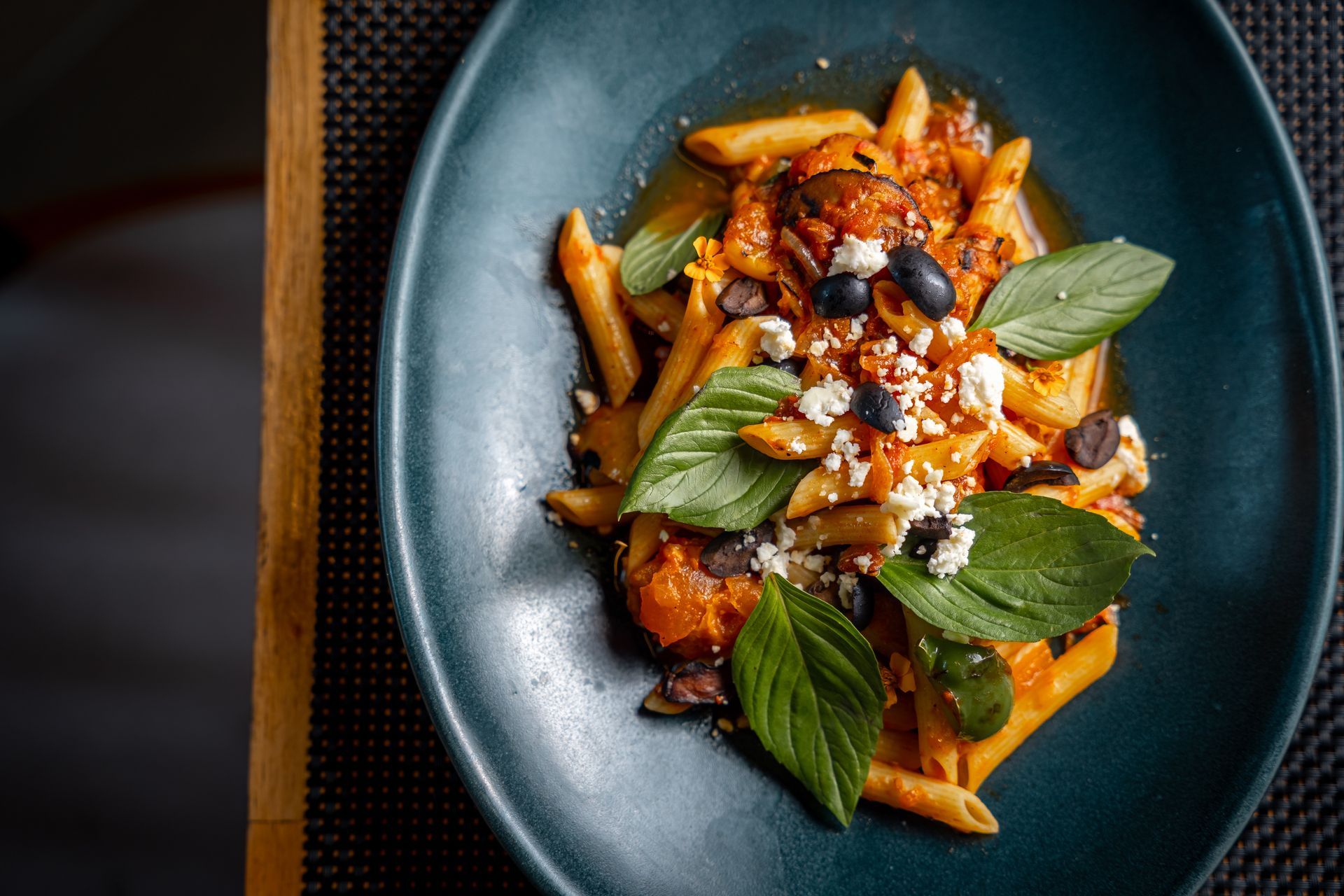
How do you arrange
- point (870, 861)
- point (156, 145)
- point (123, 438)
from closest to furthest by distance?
point (870, 861) < point (123, 438) < point (156, 145)

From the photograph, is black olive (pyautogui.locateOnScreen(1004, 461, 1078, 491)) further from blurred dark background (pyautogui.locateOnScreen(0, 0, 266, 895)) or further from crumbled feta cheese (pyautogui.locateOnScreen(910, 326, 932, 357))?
blurred dark background (pyautogui.locateOnScreen(0, 0, 266, 895))

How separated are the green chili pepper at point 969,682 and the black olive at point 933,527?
0.73 feet

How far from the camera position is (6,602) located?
3053mm

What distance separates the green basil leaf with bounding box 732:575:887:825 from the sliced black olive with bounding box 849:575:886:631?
A: 8cm

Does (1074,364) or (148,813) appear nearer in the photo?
(1074,364)

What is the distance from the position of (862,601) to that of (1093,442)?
26.5 inches

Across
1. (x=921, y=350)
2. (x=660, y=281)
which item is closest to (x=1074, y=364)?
(x=921, y=350)

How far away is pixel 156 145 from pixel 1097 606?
3.57 m

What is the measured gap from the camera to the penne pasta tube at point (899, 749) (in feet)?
6.84

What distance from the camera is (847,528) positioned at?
1945 millimetres

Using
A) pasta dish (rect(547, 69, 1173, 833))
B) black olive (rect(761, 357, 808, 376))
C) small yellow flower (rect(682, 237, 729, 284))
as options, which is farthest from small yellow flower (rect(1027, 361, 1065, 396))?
small yellow flower (rect(682, 237, 729, 284))

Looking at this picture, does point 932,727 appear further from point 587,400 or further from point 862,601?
point 587,400

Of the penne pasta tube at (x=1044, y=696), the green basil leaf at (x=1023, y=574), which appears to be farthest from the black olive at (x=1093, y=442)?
the penne pasta tube at (x=1044, y=696)

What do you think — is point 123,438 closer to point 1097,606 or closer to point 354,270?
point 354,270
